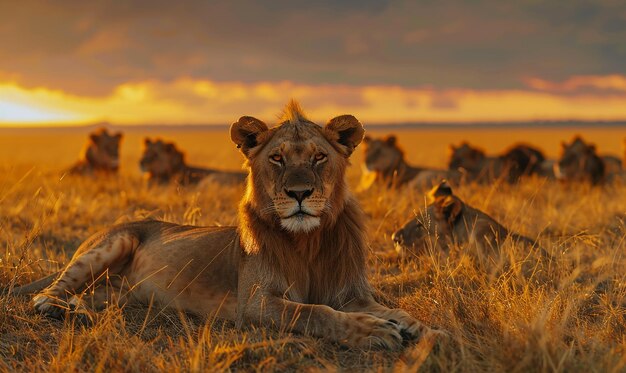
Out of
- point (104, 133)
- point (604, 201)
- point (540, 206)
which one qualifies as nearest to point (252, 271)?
point (540, 206)

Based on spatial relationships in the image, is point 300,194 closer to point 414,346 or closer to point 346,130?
point 346,130

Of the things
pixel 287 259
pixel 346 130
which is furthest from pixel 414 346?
pixel 346 130

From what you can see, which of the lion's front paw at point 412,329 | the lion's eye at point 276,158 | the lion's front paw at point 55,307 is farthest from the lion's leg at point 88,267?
the lion's front paw at point 412,329

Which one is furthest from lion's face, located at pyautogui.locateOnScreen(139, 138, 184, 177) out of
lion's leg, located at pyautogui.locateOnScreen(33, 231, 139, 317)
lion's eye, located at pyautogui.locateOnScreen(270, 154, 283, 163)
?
lion's eye, located at pyautogui.locateOnScreen(270, 154, 283, 163)

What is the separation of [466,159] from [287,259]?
12298mm

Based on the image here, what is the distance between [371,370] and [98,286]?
8.73ft

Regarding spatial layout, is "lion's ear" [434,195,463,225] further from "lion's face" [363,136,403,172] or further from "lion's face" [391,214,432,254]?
"lion's face" [363,136,403,172]

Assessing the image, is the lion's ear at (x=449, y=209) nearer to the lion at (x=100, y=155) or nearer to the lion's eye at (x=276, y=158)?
the lion's eye at (x=276, y=158)

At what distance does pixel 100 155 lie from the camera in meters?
17.5

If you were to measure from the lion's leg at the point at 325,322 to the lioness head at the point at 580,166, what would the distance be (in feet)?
37.0

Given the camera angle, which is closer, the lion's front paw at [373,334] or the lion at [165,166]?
the lion's front paw at [373,334]

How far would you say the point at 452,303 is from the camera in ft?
15.7

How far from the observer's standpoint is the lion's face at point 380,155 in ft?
49.6

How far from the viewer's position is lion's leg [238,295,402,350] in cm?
419
